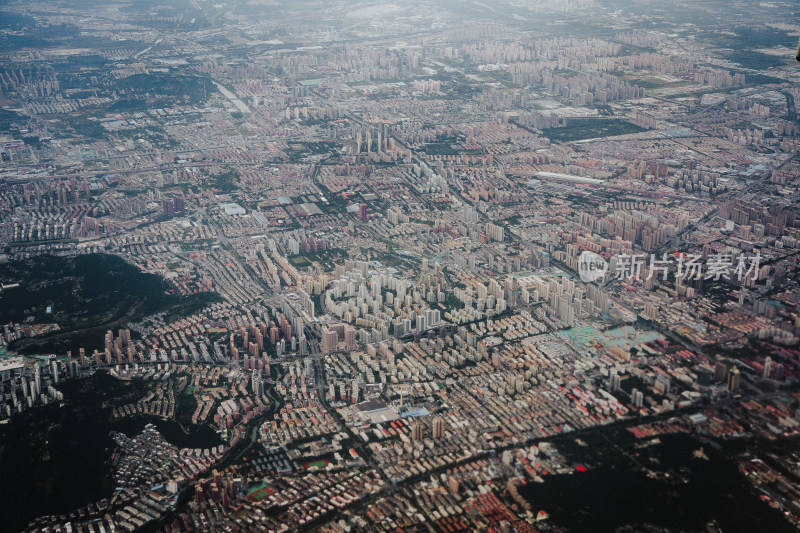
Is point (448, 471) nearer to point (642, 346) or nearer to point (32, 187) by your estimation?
point (642, 346)

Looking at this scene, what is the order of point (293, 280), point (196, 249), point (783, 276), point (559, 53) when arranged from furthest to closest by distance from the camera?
point (559, 53), point (196, 249), point (293, 280), point (783, 276)

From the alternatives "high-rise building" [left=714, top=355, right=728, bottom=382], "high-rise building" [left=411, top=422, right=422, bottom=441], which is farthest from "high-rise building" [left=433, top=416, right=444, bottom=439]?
"high-rise building" [left=714, top=355, right=728, bottom=382]

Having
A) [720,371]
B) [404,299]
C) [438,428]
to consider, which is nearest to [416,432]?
[438,428]

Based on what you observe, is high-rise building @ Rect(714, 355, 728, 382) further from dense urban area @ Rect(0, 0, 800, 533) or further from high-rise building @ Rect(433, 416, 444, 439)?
high-rise building @ Rect(433, 416, 444, 439)

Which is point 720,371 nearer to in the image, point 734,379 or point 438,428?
point 734,379

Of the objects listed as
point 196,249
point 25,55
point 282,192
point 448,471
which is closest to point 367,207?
point 282,192

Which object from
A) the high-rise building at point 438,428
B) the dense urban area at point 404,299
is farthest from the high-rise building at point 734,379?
the high-rise building at point 438,428

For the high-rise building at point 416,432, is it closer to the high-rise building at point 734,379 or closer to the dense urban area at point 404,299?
the dense urban area at point 404,299

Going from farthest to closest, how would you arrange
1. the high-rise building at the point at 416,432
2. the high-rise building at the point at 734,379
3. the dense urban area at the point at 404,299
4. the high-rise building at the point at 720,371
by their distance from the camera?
the high-rise building at the point at 720,371 → the high-rise building at the point at 734,379 → the high-rise building at the point at 416,432 → the dense urban area at the point at 404,299
